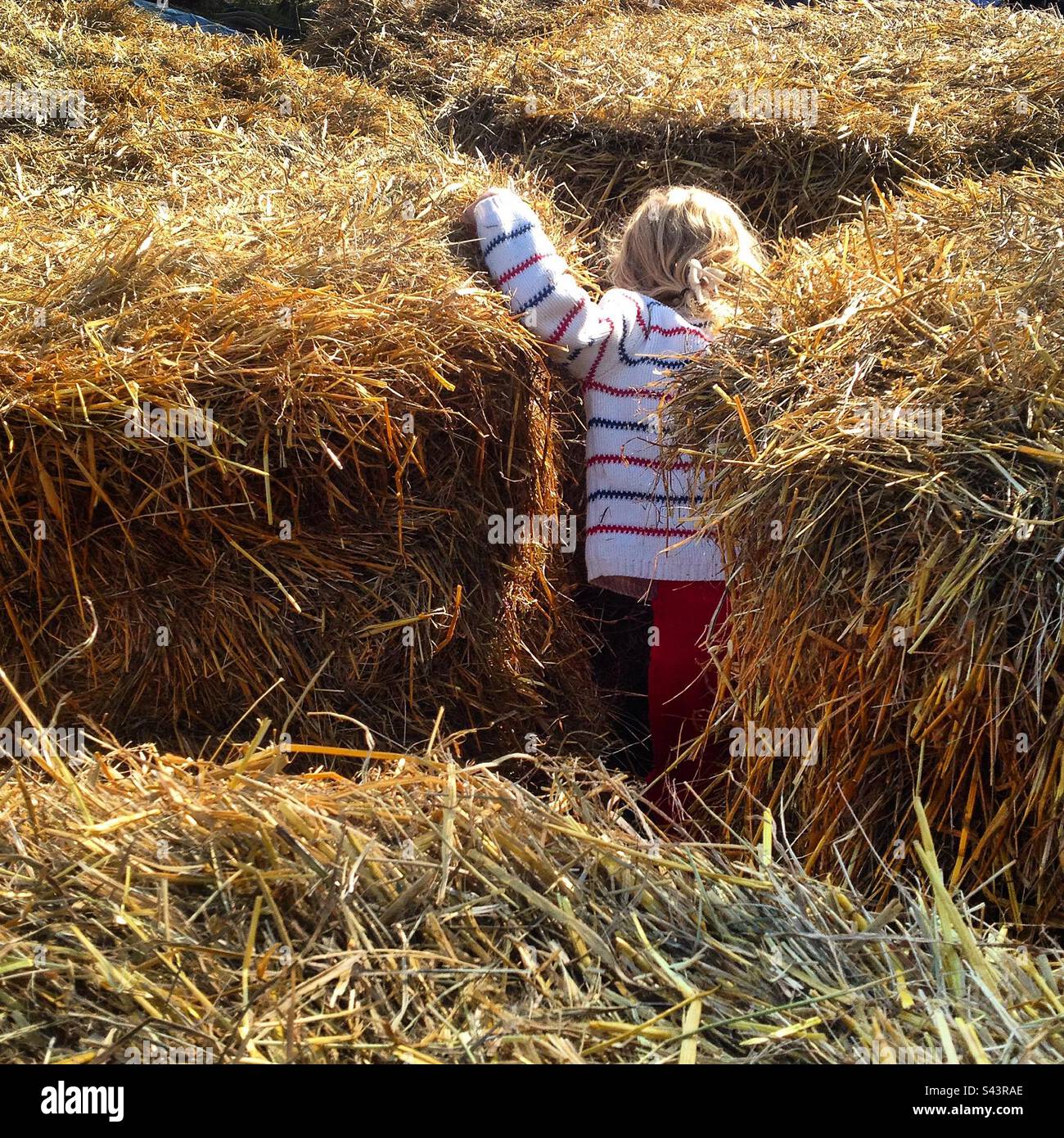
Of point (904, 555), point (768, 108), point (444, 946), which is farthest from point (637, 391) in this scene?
point (444, 946)

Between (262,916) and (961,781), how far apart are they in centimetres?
118

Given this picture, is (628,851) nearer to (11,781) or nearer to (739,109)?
(11,781)

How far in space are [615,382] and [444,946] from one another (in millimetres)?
1752

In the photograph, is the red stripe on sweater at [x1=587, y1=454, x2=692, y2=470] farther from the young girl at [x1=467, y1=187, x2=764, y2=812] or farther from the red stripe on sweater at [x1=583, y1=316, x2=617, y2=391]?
the red stripe on sweater at [x1=583, y1=316, x2=617, y2=391]

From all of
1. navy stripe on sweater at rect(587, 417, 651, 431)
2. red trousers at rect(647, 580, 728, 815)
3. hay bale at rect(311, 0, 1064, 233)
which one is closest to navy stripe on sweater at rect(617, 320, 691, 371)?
navy stripe on sweater at rect(587, 417, 651, 431)

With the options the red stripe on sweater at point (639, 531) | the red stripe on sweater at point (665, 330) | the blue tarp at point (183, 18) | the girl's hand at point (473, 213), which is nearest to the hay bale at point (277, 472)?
the girl's hand at point (473, 213)

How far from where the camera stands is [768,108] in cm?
375

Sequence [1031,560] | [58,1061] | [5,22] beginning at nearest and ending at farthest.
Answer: [58,1061], [1031,560], [5,22]

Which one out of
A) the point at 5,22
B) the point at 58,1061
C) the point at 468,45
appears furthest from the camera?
the point at 468,45

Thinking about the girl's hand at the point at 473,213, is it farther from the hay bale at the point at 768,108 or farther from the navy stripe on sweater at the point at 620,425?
the hay bale at the point at 768,108

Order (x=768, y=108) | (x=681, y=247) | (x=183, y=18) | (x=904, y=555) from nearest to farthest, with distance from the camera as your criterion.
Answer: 1. (x=904, y=555)
2. (x=681, y=247)
3. (x=768, y=108)
4. (x=183, y=18)

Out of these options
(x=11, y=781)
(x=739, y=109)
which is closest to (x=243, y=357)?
(x=11, y=781)

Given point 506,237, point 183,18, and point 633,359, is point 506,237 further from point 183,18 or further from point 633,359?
point 183,18

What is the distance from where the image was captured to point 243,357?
8.00 feet
